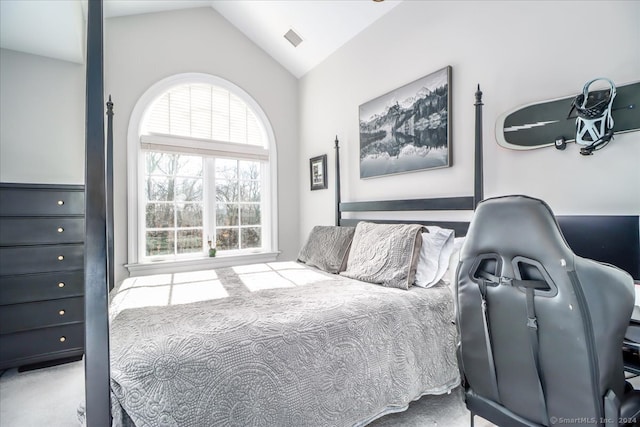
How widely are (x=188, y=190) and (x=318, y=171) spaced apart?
1532 mm

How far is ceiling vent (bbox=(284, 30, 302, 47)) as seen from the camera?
3417mm

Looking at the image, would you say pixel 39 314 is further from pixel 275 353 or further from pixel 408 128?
pixel 408 128

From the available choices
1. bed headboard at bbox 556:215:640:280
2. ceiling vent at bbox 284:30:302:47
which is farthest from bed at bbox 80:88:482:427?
ceiling vent at bbox 284:30:302:47

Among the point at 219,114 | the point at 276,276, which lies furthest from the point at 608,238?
the point at 219,114

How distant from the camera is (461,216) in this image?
2.26 meters

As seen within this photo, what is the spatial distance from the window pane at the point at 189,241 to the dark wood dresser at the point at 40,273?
100 cm

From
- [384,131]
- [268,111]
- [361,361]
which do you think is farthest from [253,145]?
[361,361]

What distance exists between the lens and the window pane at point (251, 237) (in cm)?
392

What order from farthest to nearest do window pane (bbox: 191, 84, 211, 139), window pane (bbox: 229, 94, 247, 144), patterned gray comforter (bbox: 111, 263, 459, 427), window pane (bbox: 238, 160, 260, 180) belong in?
1. window pane (bbox: 238, 160, 260, 180)
2. window pane (bbox: 229, 94, 247, 144)
3. window pane (bbox: 191, 84, 211, 139)
4. patterned gray comforter (bbox: 111, 263, 459, 427)

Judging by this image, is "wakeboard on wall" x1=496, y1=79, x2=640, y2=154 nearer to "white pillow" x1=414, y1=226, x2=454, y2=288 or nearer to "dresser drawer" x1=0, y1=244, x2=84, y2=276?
"white pillow" x1=414, y1=226, x2=454, y2=288

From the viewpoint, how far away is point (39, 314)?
2.43 metres

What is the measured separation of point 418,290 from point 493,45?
1.69 m

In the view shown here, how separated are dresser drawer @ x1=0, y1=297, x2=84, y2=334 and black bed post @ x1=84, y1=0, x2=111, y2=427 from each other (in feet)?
6.58

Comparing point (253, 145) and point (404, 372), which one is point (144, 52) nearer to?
point (253, 145)
